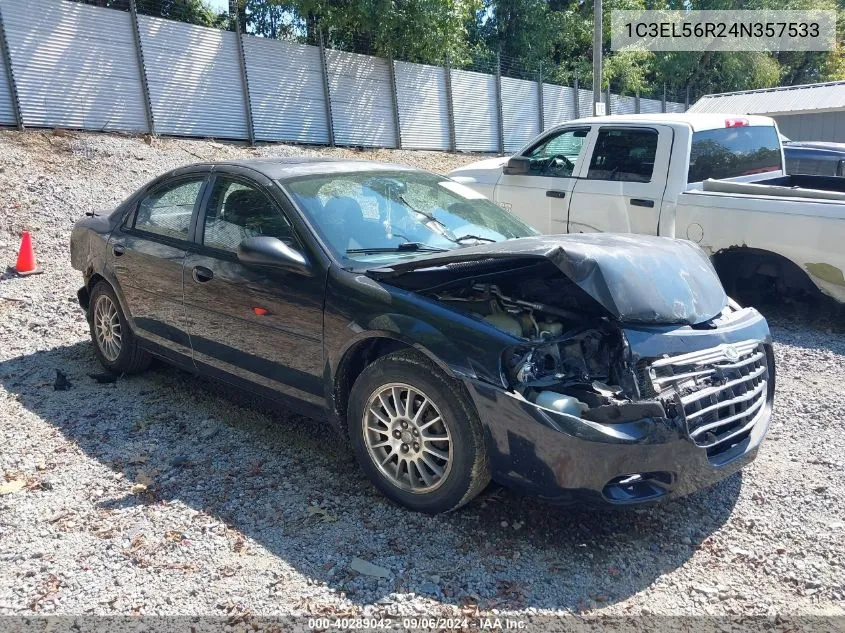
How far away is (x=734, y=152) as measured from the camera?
25.6 feet

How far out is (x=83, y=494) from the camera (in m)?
3.98

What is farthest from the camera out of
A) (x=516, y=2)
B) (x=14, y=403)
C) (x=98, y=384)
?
(x=516, y=2)

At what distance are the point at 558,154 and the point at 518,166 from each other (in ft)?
1.60

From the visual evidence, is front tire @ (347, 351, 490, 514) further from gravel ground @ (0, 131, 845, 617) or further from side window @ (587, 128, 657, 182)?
side window @ (587, 128, 657, 182)

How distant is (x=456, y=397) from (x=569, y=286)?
35.6 inches

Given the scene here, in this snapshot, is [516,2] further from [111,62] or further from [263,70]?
[111,62]

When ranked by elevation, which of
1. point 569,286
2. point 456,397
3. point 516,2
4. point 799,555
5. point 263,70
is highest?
point 516,2

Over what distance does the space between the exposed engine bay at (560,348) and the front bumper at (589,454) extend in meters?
0.08

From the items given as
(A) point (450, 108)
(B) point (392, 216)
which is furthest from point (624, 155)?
(A) point (450, 108)

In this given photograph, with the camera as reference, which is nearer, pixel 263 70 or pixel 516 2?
pixel 263 70

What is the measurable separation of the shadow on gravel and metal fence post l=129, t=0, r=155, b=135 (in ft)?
34.9

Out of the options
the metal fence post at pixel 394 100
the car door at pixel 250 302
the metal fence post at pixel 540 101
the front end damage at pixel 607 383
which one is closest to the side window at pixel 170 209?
the car door at pixel 250 302

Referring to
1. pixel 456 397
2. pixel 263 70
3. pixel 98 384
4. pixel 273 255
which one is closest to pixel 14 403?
pixel 98 384

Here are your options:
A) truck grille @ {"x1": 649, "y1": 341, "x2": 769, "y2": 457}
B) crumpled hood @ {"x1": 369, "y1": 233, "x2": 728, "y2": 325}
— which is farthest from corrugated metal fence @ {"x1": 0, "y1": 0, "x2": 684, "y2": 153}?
truck grille @ {"x1": 649, "y1": 341, "x2": 769, "y2": 457}
